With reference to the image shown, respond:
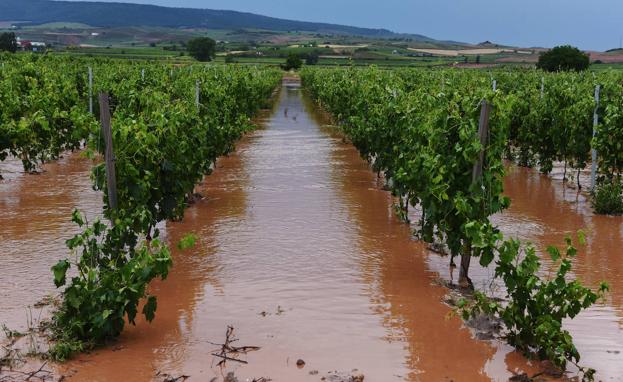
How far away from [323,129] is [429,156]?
17943mm

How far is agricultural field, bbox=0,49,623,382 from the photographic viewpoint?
5664mm

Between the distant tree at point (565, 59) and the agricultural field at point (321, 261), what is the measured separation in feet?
166

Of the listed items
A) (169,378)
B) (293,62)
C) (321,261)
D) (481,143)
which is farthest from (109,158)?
(293,62)

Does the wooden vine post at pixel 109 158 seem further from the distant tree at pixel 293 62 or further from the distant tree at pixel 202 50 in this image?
the distant tree at pixel 202 50

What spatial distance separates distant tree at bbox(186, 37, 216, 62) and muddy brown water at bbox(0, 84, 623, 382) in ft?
261

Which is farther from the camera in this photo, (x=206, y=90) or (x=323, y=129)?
(x=323, y=129)

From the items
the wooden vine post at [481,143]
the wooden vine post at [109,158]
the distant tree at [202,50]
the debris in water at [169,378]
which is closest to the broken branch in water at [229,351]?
the debris in water at [169,378]

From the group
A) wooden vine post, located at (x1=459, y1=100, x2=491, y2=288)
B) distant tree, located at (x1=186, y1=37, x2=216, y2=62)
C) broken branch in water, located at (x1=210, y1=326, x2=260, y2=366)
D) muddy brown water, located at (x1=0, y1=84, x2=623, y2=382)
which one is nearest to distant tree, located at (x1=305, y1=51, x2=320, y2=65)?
distant tree, located at (x1=186, y1=37, x2=216, y2=62)

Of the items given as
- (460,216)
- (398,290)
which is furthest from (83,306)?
(460,216)

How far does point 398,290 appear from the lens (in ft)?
24.6

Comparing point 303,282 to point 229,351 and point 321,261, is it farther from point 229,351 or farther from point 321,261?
point 229,351

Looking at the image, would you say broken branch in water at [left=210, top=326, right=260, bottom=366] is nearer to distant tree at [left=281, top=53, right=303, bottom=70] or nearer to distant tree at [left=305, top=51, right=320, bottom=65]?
distant tree at [left=281, top=53, right=303, bottom=70]

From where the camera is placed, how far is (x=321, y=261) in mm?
8453

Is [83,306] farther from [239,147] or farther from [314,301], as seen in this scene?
[239,147]
